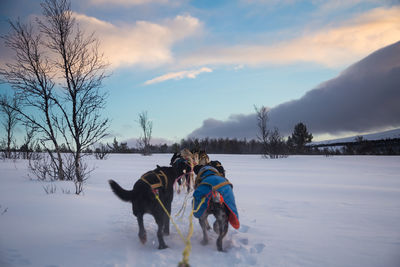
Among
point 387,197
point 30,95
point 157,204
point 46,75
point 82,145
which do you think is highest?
point 46,75

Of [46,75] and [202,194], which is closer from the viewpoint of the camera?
[202,194]

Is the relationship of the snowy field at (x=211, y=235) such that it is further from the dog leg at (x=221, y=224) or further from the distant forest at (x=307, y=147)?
the distant forest at (x=307, y=147)

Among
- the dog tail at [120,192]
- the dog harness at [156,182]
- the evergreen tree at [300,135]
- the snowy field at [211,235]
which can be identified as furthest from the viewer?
the evergreen tree at [300,135]

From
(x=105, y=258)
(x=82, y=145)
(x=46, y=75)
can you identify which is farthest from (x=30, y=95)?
(x=105, y=258)

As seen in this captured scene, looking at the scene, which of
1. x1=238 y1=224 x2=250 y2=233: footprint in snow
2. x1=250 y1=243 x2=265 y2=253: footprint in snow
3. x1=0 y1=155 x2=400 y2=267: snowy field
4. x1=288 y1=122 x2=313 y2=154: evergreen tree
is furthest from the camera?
x1=288 y1=122 x2=313 y2=154: evergreen tree

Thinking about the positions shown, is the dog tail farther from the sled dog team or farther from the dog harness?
the dog harness

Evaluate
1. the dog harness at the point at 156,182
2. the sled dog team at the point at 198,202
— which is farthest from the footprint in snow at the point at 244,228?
the dog harness at the point at 156,182

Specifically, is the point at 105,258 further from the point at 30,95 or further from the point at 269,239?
the point at 30,95

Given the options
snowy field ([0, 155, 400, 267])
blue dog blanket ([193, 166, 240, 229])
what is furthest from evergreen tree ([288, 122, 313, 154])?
blue dog blanket ([193, 166, 240, 229])

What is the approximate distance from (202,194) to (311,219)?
2.85 meters

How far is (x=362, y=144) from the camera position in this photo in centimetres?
2561

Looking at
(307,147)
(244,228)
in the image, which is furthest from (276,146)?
(244,228)

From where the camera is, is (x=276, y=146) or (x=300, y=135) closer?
(x=276, y=146)

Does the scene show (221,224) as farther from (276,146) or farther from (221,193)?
(276,146)
